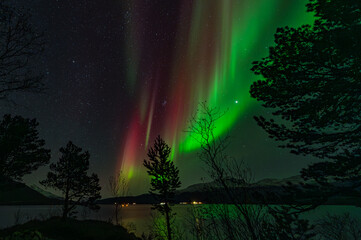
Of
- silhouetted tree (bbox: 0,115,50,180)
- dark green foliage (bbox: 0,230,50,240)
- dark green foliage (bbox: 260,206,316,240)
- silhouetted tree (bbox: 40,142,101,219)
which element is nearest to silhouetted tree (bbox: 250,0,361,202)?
dark green foliage (bbox: 260,206,316,240)

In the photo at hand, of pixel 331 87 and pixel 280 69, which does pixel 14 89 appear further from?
pixel 331 87

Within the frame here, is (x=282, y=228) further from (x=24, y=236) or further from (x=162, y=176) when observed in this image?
(x=162, y=176)

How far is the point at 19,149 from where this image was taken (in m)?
15.1

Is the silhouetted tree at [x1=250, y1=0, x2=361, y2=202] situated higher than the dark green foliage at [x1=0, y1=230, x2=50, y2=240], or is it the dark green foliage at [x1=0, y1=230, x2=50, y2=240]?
the silhouetted tree at [x1=250, y1=0, x2=361, y2=202]

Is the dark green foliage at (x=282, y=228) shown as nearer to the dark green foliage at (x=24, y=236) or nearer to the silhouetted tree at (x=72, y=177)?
the dark green foliage at (x=24, y=236)

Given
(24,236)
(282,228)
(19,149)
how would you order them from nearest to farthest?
(282,228) < (24,236) < (19,149)

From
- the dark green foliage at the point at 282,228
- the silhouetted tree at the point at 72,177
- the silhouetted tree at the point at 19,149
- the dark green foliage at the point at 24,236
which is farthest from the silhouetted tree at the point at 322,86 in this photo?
the silhouetted tree at the point at 72,177

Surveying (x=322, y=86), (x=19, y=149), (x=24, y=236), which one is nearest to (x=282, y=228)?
(x=322, y=86)

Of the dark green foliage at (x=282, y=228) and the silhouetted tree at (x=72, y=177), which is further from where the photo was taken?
the silhouetted tree at (x=72, y=177)

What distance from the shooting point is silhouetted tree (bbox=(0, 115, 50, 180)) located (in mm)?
12817

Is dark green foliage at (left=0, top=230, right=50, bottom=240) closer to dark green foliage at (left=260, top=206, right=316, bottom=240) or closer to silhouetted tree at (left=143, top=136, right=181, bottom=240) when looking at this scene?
dark green foliage at (left=260, top=206, right=316, bottom=240)

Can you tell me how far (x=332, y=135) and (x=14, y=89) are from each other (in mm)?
8945

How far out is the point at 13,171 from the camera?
14.2 metres

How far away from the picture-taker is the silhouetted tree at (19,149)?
12.8 metres
